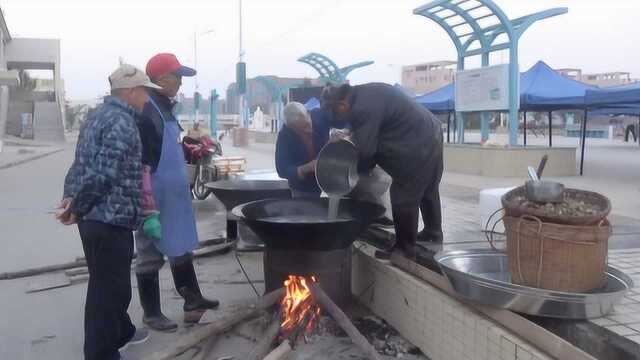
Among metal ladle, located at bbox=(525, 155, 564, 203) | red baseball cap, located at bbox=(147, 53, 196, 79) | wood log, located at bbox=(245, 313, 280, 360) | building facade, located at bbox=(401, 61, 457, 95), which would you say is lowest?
wood log, located at bbox=(245, 313, 280, 360)

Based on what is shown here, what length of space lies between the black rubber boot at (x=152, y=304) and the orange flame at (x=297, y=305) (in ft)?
2.75

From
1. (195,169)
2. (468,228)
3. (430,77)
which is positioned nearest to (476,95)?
(195,169)

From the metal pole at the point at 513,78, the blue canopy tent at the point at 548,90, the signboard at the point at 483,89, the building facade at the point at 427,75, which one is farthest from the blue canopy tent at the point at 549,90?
the building facade at the point at 427,75

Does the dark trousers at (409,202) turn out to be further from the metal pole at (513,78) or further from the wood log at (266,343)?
the metal pole at (513,78)

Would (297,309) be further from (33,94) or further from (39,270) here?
(33,94)

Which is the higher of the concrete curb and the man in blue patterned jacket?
the man in blue patterned jacket

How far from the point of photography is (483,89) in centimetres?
1294

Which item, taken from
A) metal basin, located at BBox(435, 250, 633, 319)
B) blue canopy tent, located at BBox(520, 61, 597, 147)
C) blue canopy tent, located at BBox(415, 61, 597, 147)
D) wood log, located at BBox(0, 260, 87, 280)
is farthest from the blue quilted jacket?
blue canopy tent, located at BBox(520, 61, 597, 147)

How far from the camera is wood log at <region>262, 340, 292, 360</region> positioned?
3.25 meters

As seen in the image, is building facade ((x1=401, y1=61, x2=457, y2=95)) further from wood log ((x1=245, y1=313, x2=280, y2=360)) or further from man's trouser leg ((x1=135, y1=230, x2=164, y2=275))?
wood log ((x1=245, y1=313, x2=280, y2=360))

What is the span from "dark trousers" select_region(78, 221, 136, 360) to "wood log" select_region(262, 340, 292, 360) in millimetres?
873

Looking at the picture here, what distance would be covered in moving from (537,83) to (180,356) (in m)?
12.5

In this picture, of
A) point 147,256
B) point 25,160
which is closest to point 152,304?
point 147,256

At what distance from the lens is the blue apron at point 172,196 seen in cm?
386
